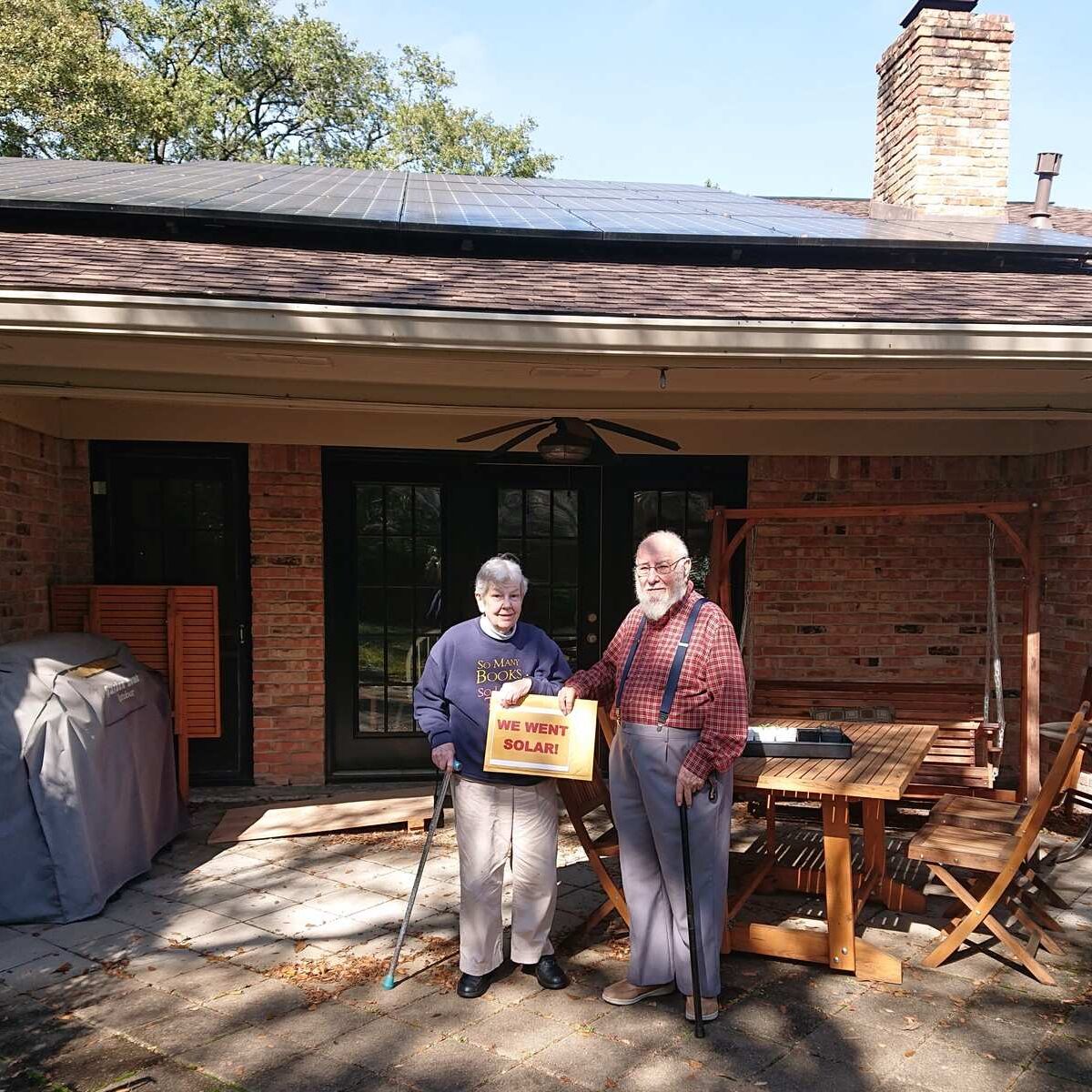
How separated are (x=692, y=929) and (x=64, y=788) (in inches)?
112

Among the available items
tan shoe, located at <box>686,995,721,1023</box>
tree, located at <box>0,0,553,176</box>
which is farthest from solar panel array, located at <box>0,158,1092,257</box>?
tree, located at <box>0,0,553,176</box>

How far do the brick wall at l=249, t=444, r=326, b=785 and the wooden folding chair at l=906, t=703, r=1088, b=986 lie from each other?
4.22 m

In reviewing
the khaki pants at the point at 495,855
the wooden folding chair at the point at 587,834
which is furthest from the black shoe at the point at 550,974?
the wooden folding chair at the point at 587,834

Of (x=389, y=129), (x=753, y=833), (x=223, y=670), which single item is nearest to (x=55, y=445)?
(x=223, y=670)

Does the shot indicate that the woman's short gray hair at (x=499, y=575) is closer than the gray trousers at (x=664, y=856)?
No

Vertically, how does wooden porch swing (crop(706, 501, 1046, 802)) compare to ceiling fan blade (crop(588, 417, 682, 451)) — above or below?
below

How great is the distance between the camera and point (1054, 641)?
20.6ft

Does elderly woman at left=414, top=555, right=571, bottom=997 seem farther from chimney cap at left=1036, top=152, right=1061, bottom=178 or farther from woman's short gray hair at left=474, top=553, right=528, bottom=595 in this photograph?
chimney cap at left=1036, top=152, right=1061, bottom=178

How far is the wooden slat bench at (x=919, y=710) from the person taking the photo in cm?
A: 536

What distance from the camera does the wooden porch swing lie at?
16.7 feet

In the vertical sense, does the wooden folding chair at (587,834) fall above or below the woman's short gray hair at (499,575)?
below

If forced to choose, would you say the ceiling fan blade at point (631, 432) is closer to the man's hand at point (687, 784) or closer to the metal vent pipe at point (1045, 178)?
the man's hand at point (687, 784)

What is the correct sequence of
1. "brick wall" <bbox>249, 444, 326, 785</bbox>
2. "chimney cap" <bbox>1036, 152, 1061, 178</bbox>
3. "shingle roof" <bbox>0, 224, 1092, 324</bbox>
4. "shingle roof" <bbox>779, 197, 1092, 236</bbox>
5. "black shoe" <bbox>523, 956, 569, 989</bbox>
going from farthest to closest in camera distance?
1. "shingle roof" <bbox>779, 197, 1092, 236</bbox>
2. "chimney cap" <bbox>1036, 152, 1061, 178</bbox>
3. "brick wall" <bbox>249, 444, 326, 785</bbox>
4. "shingle roof" <bbox>0, 224, 1092, 324</bbox>
5. "black shoe" <bbox>523, 956, 569, 989</bbox>

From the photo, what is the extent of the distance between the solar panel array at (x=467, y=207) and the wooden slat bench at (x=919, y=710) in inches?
116
